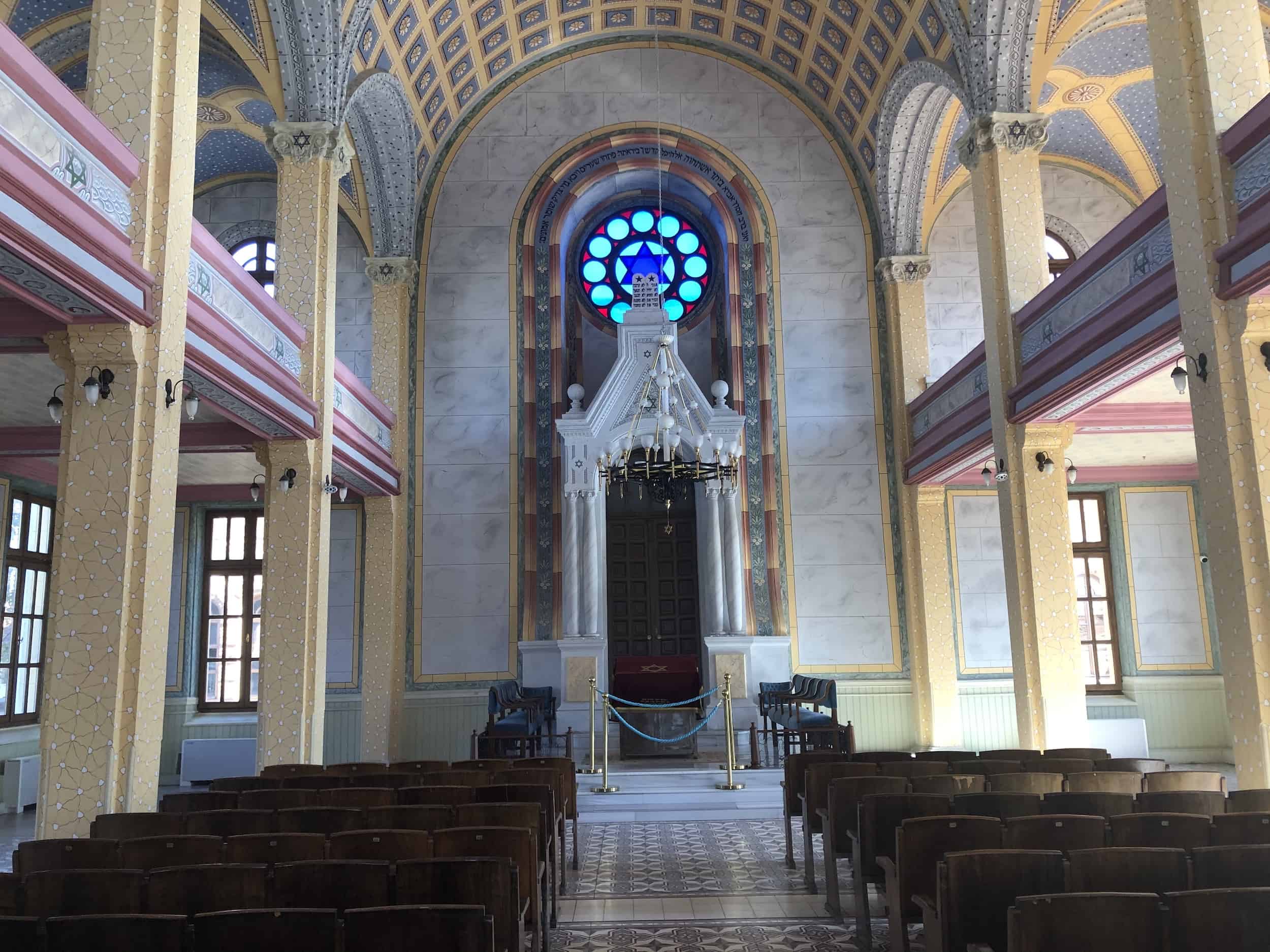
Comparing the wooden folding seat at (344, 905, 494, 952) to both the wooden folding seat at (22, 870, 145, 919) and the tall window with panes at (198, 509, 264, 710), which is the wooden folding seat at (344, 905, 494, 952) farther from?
the tall window with panes at (198, 509, 264, 710)

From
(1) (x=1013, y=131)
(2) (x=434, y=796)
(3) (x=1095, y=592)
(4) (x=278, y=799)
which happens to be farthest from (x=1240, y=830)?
(3) (x=1095, y=592)

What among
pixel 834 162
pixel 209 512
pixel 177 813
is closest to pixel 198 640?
pixel 209 512

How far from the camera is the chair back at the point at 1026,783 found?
6383mm

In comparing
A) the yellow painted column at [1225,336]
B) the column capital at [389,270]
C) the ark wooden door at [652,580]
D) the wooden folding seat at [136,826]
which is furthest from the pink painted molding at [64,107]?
the ark wooden door at [652,580]

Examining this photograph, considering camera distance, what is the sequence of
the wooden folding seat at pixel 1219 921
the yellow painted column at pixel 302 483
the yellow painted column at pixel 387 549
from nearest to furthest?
the wooden folding seat at pixel 1219 921 → the yellow painted column at pixel 302 483 → the yellow painted column at pixel 387 549

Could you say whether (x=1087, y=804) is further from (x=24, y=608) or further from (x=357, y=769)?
(x=24, y=608)

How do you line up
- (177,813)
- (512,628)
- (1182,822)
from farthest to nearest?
(512,628) → (177,813) → (1182,822)

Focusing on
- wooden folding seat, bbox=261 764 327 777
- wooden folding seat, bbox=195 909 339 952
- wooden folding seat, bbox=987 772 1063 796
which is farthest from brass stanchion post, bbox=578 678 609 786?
wooden folding seat, bbox=195 909 339 952

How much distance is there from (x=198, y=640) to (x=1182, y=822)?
14.8 m

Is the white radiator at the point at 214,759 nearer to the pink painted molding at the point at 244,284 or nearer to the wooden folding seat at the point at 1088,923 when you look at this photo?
the pink painted molding at the point at 244,284

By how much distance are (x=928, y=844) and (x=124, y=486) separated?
551 cm

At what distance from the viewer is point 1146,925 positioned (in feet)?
10.9

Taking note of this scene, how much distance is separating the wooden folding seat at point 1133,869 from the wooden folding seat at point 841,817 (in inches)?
91.2

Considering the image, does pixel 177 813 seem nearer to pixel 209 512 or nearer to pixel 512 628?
pixel 512 628
